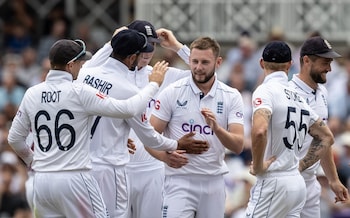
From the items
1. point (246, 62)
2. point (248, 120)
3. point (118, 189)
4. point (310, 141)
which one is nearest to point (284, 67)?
point (310, 141)

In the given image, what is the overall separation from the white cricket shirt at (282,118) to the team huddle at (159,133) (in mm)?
10

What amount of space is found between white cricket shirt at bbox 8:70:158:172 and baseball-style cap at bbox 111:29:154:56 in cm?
63

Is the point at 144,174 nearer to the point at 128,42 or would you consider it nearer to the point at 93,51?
the point at 128,42

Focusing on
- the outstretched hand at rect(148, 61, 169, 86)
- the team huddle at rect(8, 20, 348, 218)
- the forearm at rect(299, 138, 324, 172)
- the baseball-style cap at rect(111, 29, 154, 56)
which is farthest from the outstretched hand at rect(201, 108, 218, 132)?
the forearm at rect(299, 138, 324, 172)

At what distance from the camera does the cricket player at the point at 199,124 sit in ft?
48.6

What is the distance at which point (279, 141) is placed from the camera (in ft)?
46.9

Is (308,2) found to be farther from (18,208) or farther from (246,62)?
(18,208)

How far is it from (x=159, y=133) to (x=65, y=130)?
1448 mm

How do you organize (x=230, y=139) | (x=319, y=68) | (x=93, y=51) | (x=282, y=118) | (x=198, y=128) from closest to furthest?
1. (x=282, y=118)
2. (x=230, y=139)
3. (x=198, y=128)
4. (x=319, y=68)
5. (x=93, y=51)

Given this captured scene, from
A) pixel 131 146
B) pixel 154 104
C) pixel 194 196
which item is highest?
pixel 154 104

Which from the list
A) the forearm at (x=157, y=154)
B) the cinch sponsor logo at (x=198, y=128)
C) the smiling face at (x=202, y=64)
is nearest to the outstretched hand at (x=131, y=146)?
the forearm at (x=157, y=154)

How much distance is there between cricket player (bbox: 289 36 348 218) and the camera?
595 inches

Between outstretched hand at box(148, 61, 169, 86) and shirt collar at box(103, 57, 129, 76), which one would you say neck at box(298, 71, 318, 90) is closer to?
outstretched hand at box(148, 61, 169, 86)

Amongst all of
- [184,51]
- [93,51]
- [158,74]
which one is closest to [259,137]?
[158,74]
